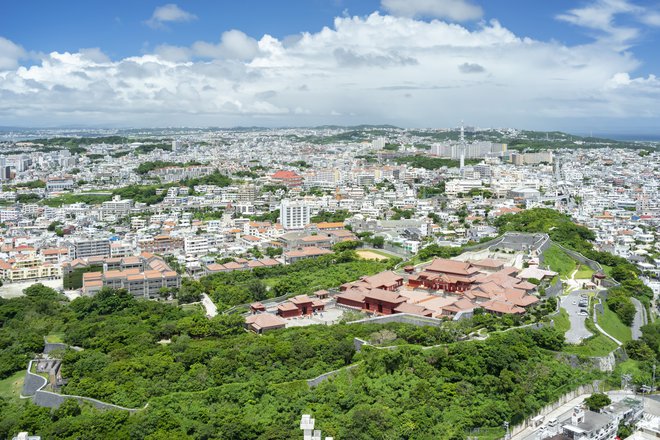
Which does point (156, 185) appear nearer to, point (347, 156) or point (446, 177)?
point (446, 177)

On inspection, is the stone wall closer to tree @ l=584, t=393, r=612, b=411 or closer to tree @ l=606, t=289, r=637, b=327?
tree @ l=584, t=393, r=612, b=411

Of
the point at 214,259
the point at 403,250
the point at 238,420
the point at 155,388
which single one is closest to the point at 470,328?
the point at 238,420

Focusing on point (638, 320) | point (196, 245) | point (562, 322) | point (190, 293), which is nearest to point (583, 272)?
point (638, 320)

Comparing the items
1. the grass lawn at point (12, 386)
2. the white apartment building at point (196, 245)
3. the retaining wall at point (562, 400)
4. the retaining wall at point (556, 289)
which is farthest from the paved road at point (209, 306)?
the retaining wall at point (556, 289)

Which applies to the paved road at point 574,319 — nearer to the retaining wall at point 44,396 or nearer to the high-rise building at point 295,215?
the retaining wall at point 44,396

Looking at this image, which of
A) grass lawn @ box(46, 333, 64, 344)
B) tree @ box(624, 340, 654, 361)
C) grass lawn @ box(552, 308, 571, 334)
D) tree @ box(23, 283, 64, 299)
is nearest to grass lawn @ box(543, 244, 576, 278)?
grass lawn @ box(552, 308, 571, 334)

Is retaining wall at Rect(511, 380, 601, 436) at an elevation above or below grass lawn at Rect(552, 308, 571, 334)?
below
